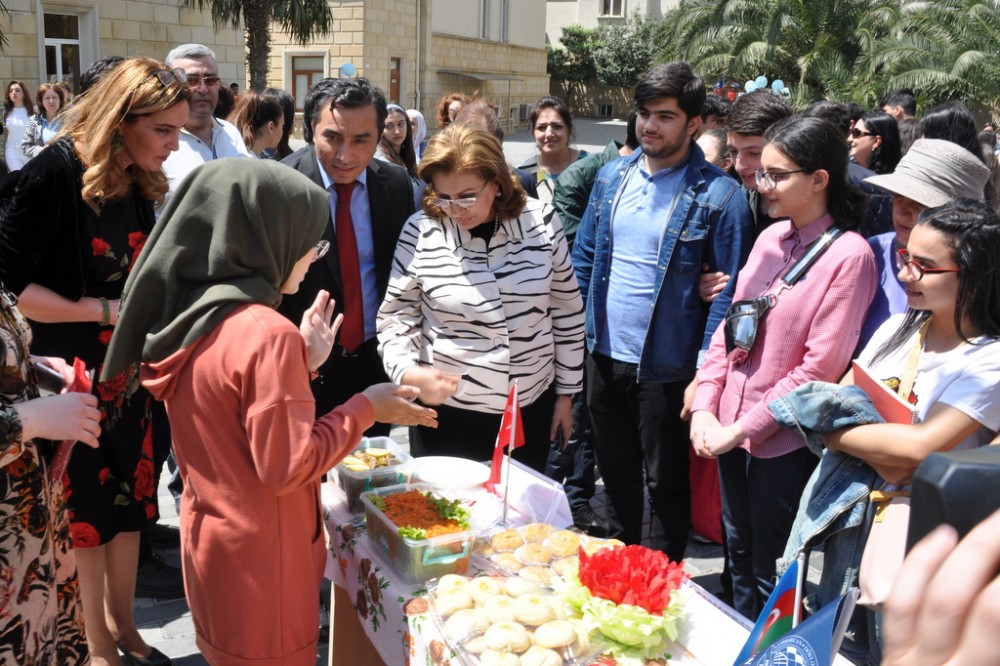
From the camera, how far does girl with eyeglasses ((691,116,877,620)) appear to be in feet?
8.75

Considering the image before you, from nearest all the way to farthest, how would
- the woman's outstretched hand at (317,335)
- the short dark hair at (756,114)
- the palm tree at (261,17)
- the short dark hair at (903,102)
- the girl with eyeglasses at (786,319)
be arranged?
the woman's outstretched hand at (317,335)
the girl with eyeglasses at (786,319)
the short dark hair at (756,114)
the short dark hair at (903,102)
the palm tree at (261,17)

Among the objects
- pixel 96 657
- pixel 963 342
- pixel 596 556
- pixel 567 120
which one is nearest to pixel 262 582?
pixel 596 556

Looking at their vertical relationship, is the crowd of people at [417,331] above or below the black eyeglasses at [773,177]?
below

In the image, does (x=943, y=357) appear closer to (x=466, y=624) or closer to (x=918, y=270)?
(x=918, y=270)

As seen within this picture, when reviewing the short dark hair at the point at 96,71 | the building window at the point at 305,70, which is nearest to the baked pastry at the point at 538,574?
the short dark hair at the point at 96,71

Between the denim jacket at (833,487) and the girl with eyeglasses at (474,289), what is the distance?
3.08 feet

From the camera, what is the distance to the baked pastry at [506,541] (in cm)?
227

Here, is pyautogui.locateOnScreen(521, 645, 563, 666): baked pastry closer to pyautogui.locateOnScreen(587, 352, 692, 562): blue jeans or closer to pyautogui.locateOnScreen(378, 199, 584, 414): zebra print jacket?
pyautogui.locateOnScreen(378, 199, 584, 414): zebra print jacket

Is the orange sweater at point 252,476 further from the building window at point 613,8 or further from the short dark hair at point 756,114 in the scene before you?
the building window at point 613,8

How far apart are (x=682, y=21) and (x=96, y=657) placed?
27459mm

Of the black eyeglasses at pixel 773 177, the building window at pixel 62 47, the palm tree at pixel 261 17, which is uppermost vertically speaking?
the palm tree at pixel 261 17

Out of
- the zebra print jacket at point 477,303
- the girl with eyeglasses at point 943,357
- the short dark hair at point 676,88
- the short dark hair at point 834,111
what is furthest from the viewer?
the short dark hair at point 834,111

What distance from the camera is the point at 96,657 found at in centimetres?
285

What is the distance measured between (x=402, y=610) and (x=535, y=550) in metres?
0.38
